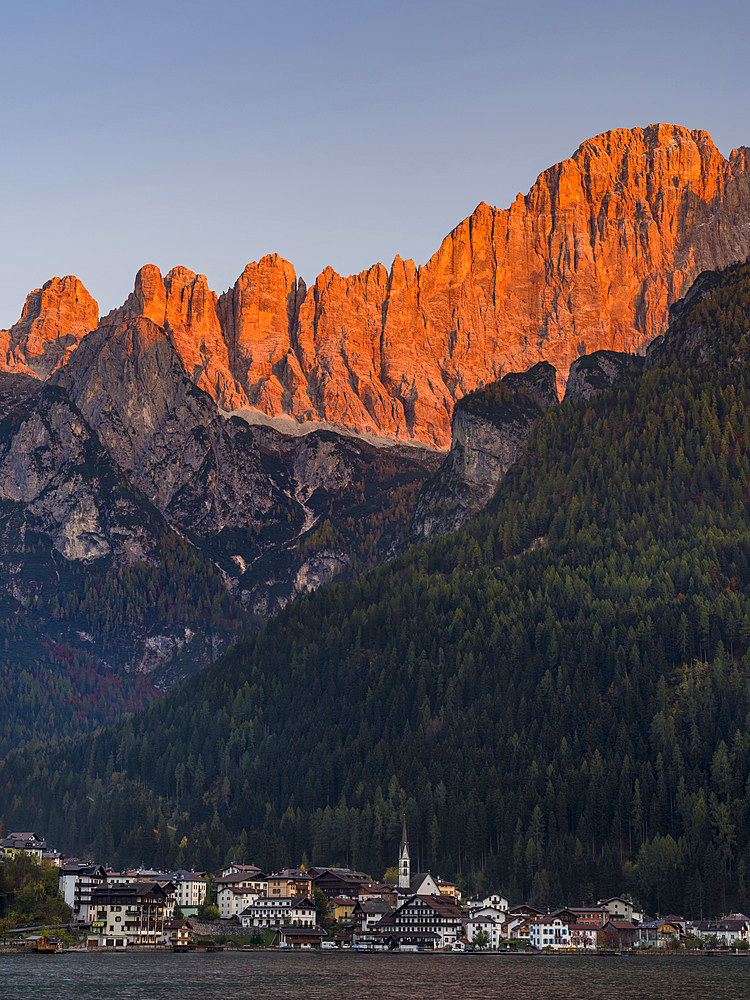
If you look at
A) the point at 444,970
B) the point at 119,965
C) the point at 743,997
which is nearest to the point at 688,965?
the point at 444,970

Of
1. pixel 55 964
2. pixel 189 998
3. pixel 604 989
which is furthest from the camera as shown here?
pixel 55 964

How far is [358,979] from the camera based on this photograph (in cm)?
17225

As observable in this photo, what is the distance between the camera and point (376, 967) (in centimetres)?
18900

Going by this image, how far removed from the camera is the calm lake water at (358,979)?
6063 inches

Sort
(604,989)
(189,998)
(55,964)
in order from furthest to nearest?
1. (55,964)
2. (604,989)
3. (189,998)

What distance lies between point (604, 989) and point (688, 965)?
34.4m

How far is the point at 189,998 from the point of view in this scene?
15038cm

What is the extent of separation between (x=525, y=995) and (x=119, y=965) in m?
54.3

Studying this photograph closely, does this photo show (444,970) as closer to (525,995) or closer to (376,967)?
(376,967)

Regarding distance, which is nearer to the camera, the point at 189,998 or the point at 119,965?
the point at 189,998

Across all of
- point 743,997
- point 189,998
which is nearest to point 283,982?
point 189,998

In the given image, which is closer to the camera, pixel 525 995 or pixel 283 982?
pixel 525 995

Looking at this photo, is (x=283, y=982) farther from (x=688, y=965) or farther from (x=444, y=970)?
(x=688, y=965)

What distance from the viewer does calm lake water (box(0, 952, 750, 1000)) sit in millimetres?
154000
